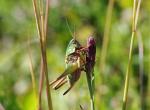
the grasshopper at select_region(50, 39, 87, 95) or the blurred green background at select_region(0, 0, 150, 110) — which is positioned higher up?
the grasshopper at select_region(50, 39, 87, 95)

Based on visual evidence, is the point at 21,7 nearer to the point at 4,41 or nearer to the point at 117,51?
the point at 4,41

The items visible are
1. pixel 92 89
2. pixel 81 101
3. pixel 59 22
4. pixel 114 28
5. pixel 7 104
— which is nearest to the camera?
pixel 92 89

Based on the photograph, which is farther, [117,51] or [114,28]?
[114,28]

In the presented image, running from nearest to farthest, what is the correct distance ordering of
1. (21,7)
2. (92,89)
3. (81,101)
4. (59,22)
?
1. (92,89)
2. (81,101)
3. (59,22)
4. (21,7)

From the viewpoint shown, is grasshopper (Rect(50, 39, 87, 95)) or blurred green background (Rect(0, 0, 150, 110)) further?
blurred green background (Rect(0, 0, 150, 110))

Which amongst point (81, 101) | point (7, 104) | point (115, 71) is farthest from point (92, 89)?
point (115, 71)
